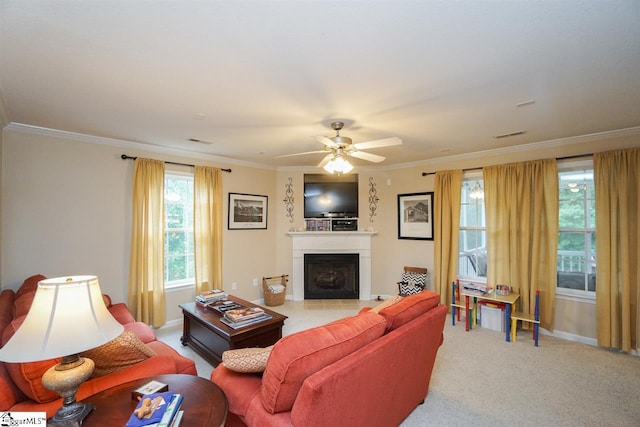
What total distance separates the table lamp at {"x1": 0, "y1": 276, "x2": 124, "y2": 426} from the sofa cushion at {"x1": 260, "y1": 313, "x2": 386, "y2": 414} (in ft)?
2.51

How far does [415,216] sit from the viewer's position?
5035 mm

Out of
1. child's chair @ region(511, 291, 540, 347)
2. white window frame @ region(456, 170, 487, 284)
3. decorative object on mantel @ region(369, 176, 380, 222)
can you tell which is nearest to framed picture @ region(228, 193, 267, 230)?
decorative object on mantel @ region(369, 176, 380, 222)

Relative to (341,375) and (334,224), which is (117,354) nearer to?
(341,375)

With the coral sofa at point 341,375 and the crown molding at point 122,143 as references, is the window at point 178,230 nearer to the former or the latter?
the crown molding at point 122,143

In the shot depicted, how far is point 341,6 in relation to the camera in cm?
137

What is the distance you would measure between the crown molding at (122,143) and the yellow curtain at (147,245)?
22 cm

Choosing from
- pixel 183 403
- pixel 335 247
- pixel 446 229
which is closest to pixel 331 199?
pixel 335 247

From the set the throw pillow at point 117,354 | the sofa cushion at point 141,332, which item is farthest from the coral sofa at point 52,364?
the sofa cushion at point 141,332

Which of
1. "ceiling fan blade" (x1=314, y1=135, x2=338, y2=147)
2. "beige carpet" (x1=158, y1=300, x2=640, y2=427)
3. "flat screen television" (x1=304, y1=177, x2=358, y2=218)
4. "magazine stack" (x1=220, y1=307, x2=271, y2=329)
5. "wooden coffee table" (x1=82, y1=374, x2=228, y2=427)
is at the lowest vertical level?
"beige carpet" (x1=158, y1=300, x2=640, y2=427)

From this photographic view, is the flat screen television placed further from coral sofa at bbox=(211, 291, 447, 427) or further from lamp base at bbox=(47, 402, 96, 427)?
lamp base at bbox=(47, 402, 96, 427)

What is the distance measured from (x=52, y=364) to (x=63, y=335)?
0.42 metres

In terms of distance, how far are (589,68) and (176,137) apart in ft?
13.2

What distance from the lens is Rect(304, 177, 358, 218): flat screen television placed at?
536 cm

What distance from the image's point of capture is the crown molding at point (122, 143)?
3082 millimetres
